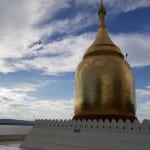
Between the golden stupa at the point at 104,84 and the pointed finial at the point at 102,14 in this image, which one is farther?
the pointed finial at the point at 102,14

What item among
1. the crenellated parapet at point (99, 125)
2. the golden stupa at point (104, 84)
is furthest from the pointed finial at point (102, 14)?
the crenellated parapet at point (99, 125)

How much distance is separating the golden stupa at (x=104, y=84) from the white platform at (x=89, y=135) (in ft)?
6.47

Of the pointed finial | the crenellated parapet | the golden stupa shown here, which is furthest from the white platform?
the pointed finial

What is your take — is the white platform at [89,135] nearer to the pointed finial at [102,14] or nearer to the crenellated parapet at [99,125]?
the crenellated parapet at [99,125]

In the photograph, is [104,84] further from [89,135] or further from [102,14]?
[102,14]

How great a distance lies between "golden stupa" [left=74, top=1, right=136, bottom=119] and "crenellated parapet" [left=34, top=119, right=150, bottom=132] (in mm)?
1664

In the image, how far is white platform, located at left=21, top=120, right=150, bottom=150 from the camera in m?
14.7

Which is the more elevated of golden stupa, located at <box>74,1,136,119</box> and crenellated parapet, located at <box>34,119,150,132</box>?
golden stupa, located at <box>74,1,136,119</box>

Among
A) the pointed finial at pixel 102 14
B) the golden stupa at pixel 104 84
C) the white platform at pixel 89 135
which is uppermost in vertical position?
the pointed finial at pixel 102 14

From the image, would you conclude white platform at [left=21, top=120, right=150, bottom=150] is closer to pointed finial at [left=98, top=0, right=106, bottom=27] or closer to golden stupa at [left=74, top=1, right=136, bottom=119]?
golden stupa at [left=74, top=1, right=136, bottom=119]

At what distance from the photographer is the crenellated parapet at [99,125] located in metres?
14.9

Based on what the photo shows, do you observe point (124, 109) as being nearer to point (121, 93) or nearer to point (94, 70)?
point (121, 93)

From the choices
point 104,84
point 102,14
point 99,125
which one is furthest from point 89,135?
point 102,14

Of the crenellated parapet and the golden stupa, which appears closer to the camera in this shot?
the crenellated parapet
